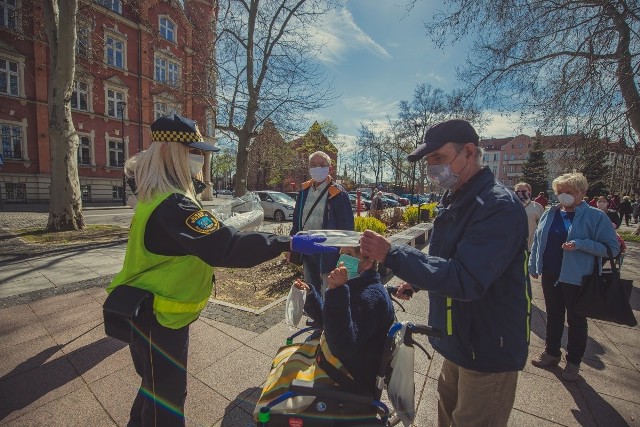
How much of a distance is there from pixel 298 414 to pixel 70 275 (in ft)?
19.7

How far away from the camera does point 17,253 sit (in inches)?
283

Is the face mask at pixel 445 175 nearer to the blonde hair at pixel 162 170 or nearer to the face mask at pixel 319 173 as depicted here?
the blonde hair at pixel 162 170

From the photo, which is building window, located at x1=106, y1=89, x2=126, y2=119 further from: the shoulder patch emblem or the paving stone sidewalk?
the shoulder patch emblem

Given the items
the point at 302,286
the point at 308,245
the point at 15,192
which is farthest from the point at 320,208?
the point at 15,192

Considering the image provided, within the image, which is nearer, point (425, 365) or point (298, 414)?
point (298, 414)

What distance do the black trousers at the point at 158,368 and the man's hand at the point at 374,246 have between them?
1113mm

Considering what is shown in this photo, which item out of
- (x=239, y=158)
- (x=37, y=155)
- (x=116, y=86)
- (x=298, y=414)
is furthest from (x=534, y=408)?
(x=116, y=86)

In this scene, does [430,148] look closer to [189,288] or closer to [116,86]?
[189,288]

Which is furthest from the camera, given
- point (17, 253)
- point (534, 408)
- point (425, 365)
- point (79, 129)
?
point (79, 129)

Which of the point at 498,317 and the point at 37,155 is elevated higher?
the point at 37,155

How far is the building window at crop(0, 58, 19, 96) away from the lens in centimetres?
2158

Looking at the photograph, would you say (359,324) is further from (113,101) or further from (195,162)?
(113,101)

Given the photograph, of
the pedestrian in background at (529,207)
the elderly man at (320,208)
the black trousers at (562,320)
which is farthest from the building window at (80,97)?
the black trousers at (562,320)

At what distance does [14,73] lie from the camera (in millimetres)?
21969
